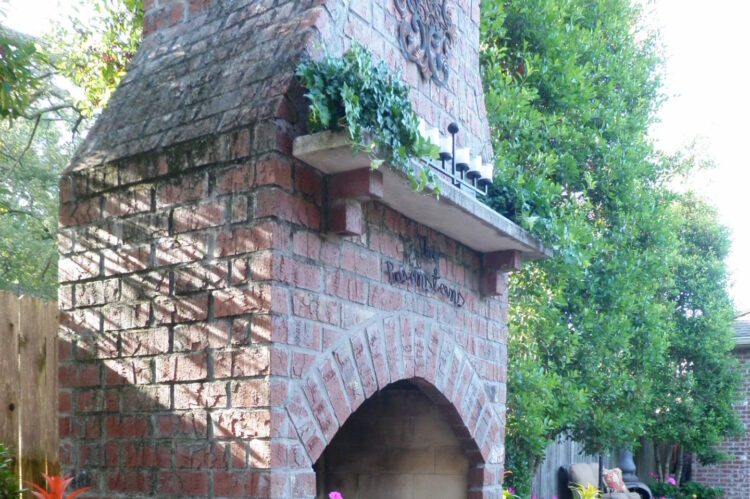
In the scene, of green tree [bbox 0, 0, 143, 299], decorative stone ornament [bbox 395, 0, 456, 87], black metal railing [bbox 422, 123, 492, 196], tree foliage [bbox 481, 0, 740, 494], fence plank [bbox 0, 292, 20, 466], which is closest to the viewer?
fence plank [bbox 0, 292, 20, 466]

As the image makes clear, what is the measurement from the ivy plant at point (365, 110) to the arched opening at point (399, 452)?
1.99m

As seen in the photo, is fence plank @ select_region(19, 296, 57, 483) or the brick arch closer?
the brick arch

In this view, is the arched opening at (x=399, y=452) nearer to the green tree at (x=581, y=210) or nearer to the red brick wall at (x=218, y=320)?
the red brick wall at (x=218, y=320)

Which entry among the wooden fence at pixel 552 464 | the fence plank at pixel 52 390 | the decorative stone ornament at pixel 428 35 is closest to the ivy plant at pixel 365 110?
the decorative stone ornament at pixel 428 35

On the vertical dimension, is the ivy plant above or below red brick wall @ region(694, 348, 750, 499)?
above

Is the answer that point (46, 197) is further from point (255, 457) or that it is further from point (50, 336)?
point (255, 457)

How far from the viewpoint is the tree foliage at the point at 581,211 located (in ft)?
27.0

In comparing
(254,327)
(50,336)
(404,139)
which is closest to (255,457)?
(254,327)

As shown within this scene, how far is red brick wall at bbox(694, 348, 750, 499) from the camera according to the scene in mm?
16750

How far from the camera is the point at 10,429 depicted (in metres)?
4.54

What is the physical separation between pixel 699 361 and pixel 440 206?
39.7 feet

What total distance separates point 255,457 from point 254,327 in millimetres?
501

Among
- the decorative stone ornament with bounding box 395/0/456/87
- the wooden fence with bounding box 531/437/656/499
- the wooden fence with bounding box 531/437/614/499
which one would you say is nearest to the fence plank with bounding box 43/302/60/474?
the decorative stone ornament with bounding box 395/0/456/87

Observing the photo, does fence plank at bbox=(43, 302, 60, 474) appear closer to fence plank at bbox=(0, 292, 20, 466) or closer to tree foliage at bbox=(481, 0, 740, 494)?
fence plank at bbox=(0, 292, 20, 466)
